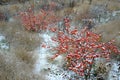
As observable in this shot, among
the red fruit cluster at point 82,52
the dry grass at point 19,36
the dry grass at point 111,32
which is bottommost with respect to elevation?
the dry grass at point 19,36

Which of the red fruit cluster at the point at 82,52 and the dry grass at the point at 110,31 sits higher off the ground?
the red fruit cluster at the point at 82,52

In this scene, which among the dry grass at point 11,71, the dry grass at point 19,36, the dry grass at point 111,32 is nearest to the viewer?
the dry grass at point 11,71

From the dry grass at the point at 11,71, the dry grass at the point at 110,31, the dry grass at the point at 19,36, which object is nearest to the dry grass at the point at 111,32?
the dry grass at the point at 110,31

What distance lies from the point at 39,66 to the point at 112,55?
104 inches

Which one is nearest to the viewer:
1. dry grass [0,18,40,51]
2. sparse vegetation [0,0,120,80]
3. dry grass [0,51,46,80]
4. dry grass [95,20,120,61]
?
dry grass [0,51,46,80]

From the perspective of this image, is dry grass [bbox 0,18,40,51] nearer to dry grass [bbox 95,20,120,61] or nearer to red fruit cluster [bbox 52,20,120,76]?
red fruit cluster [bbox 52,20,120,76]

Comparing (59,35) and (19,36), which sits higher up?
(59,35)

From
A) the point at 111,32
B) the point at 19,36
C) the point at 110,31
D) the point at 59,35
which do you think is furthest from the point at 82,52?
the point at 19,36

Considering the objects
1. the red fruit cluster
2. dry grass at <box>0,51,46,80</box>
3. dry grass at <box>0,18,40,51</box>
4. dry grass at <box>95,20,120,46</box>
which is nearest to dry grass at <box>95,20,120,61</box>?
dry grass at <box>95,20,120,46</box>

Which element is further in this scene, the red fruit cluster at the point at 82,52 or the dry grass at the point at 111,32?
the dry grass at the point at 111,32

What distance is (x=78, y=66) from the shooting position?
7.55m

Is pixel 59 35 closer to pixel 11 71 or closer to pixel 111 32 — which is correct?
pixel 111 32

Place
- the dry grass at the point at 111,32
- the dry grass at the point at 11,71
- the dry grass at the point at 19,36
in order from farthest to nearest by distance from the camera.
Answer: the dry grass at the point at 19,36 → the dry grass at the point at 111,32 → the dry grass at the point at 11,71

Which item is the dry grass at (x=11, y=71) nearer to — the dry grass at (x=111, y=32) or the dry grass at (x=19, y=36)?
the dry grass at (x=19, y=36)
